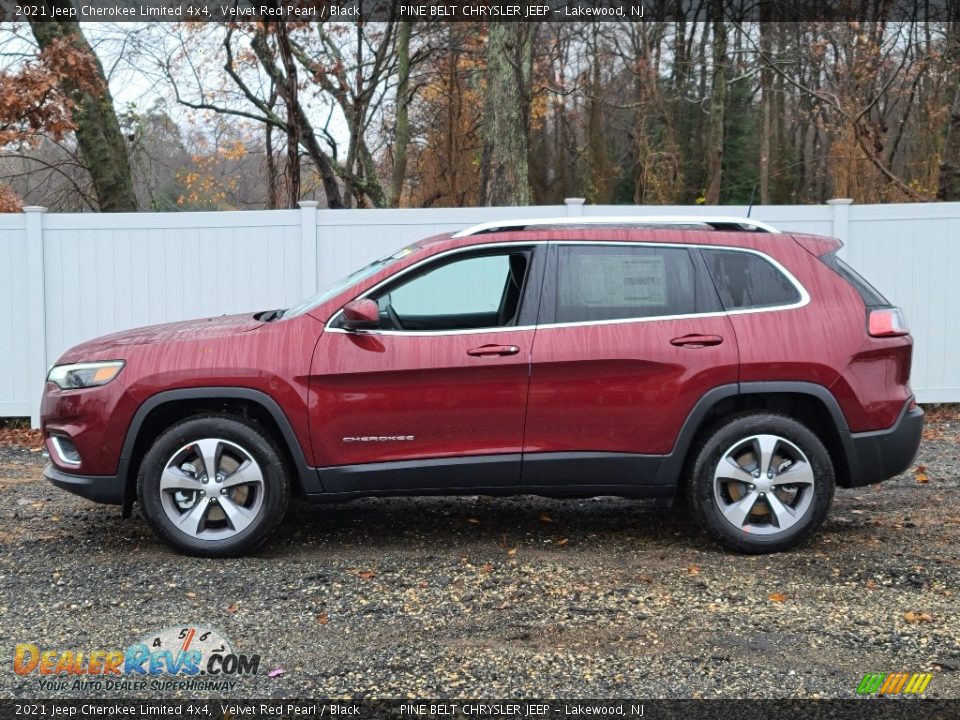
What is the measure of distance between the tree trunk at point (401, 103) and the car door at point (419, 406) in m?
A: 18.2

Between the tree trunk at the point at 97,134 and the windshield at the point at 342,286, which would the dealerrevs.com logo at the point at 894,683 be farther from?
the tree trunk at the point at 97,134

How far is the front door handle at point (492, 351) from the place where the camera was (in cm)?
519

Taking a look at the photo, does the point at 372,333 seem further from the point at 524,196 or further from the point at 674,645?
the point at 524,196

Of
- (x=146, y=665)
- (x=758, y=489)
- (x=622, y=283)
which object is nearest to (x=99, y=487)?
(x=146, y=665)

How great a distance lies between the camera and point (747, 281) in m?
5.37

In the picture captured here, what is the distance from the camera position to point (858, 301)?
5.31 meters

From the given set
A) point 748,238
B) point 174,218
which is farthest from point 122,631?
point 174,218

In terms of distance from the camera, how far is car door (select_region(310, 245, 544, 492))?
518 cm

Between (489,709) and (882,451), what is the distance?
9.53 ft

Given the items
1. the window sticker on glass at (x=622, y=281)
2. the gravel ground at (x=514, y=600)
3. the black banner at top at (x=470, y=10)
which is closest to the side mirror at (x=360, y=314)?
the window sticker on glass at (x=622, y=281)

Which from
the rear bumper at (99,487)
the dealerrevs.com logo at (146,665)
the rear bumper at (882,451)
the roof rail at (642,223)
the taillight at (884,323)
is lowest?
the dealerrevs.com logo at (146,665)

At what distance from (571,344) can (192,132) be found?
24.6 m

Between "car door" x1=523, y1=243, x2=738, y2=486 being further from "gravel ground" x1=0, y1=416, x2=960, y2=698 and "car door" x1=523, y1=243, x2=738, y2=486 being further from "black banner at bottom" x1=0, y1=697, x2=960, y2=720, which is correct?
"black banner at bottom" x1=0, y1=697, x2=960, y2=720

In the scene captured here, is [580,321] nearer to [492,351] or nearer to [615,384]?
[615,384]
